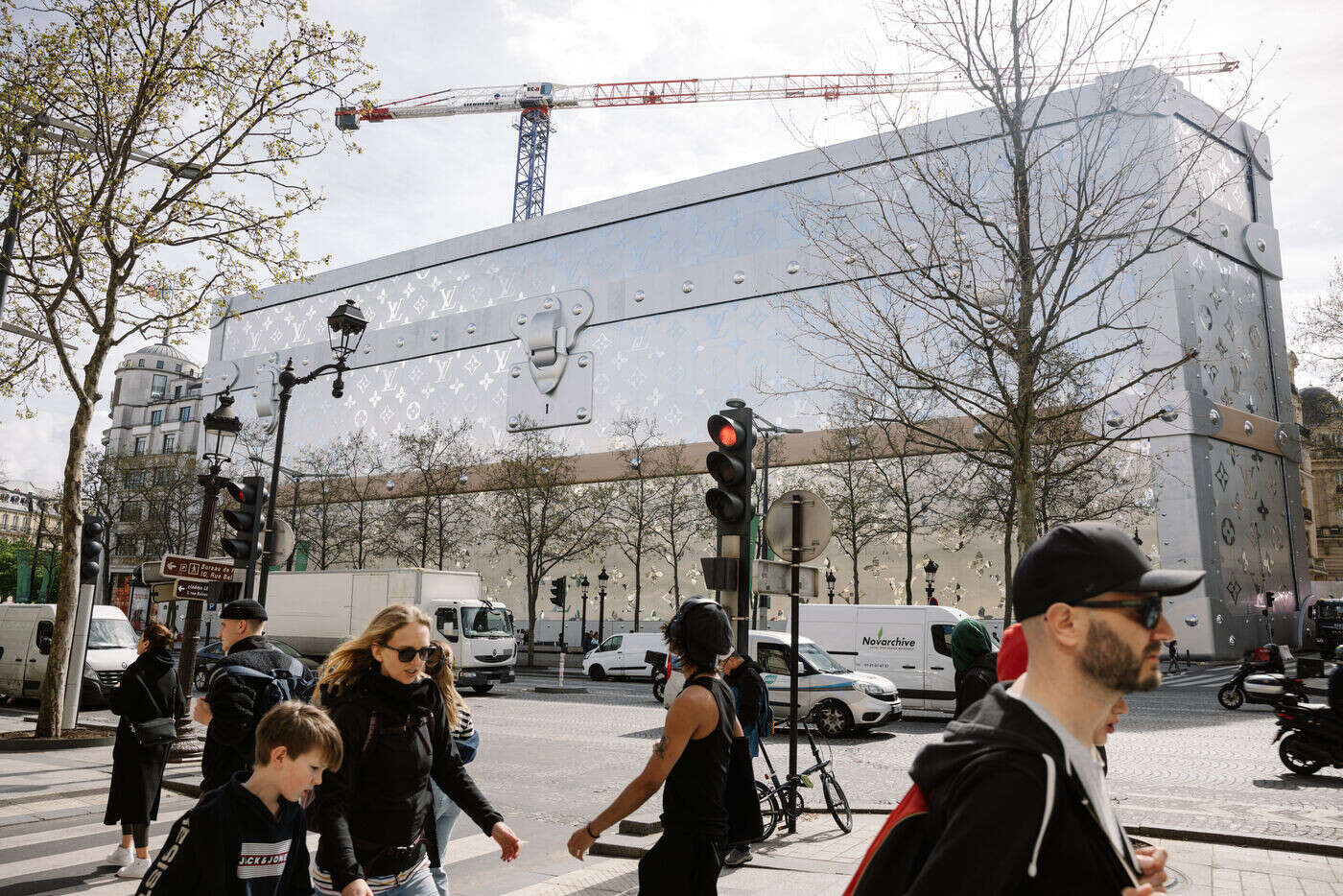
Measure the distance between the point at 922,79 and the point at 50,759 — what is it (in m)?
13.2

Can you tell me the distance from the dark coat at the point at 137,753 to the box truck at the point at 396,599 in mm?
17407

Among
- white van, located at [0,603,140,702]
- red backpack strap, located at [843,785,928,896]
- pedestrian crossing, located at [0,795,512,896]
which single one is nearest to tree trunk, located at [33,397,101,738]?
pedestrian crossing, located at [0,795,512,896]

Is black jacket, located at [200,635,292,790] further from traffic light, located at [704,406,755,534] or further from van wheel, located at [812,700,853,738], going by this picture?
van wheel, located at [812,700,853,738]

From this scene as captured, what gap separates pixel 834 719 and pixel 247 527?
32.7 ft

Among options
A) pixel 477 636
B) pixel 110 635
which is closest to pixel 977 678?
pixel 110 635

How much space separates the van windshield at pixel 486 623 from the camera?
85.5ft

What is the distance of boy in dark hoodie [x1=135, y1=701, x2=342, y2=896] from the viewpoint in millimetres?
2785

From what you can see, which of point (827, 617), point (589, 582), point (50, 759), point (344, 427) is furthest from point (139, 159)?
point (344, 427)

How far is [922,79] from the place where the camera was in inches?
414

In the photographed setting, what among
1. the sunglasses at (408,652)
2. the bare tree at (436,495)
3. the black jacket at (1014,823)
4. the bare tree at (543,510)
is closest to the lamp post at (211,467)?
the sunglasses at (408,652)

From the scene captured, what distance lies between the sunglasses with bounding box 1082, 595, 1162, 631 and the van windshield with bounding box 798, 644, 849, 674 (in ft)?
50.9

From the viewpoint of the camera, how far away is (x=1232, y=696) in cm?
2073

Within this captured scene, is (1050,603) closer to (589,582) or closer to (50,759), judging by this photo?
(50,759)

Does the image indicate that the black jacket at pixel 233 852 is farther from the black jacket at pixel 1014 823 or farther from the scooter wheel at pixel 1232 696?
the scooter wheel at pixel 1232 696
